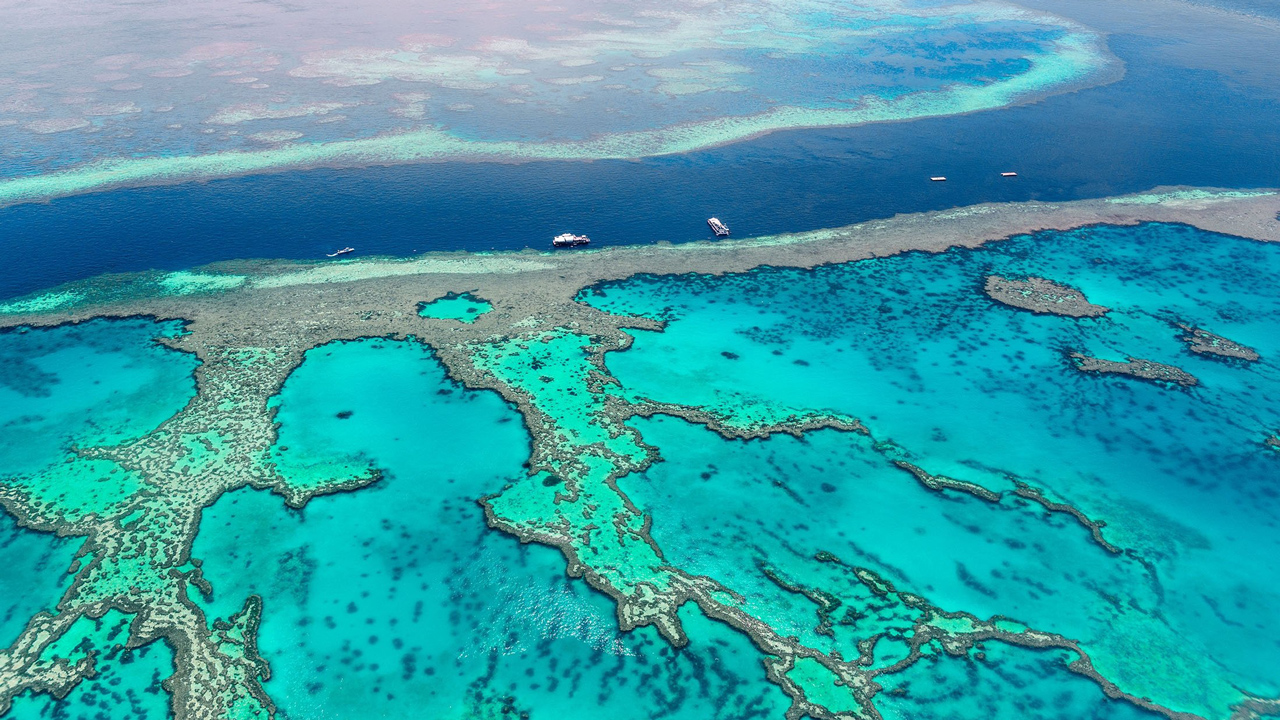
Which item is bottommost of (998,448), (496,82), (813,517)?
(813,517)

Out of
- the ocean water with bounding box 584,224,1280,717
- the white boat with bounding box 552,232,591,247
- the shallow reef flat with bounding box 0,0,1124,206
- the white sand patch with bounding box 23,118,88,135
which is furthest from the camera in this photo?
the white sand patch with bounding box 23,118,88,135

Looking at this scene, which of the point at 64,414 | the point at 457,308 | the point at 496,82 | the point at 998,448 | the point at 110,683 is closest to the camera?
the point at 110,683

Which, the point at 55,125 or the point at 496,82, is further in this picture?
the point at 496,82

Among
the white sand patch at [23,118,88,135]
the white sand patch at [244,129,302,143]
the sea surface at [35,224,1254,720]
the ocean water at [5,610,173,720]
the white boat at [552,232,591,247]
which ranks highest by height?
the white sand patch at [23,118,88,135]

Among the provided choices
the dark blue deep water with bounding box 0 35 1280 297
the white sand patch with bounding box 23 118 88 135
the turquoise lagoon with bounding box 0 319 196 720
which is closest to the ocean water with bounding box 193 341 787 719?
the turquoise lagoon with bounding box 0 319 196 720

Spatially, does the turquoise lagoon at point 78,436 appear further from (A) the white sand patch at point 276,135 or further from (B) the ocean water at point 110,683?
(A) the white sand patch at point 276,135

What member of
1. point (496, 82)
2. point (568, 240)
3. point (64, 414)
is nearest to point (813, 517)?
point (568, 240)

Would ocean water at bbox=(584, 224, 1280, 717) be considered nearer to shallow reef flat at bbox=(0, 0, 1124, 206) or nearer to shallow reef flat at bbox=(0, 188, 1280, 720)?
shallow reef flat at bbox=(0, 188, 1280, 720)

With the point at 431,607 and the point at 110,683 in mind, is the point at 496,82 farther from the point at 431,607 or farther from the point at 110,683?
the point at 110,683
